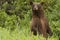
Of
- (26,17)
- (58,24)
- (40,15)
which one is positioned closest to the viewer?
(40,15)

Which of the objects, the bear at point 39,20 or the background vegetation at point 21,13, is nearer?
the bear at point 39,20

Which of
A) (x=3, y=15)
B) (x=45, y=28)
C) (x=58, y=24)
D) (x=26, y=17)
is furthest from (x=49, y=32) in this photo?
(x=3, y=15)

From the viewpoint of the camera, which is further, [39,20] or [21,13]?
[21,13]

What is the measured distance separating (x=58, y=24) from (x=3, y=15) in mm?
2853

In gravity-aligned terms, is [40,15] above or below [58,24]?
above

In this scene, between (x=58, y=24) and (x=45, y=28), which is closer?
(x=45, y=28)

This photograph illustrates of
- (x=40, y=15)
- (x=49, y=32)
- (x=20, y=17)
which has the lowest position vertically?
(x=20, y=17)

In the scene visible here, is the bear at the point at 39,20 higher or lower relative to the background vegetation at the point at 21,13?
higher

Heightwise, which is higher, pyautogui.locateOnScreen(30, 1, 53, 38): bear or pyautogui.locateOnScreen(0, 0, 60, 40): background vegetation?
pyautogui.locateOnScreen(30, 1, 53, 38): bear

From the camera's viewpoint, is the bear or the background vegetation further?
the background vegetation

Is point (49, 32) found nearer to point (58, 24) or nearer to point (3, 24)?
point (58, 24)

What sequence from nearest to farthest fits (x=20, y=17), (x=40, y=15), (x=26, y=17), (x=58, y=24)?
(x=40, y=15)
(x=58, y=24)
(x=26, y=17)
(x=20, y=17)

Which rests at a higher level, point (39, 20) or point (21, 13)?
point (39, 20)

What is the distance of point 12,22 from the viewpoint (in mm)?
13227
